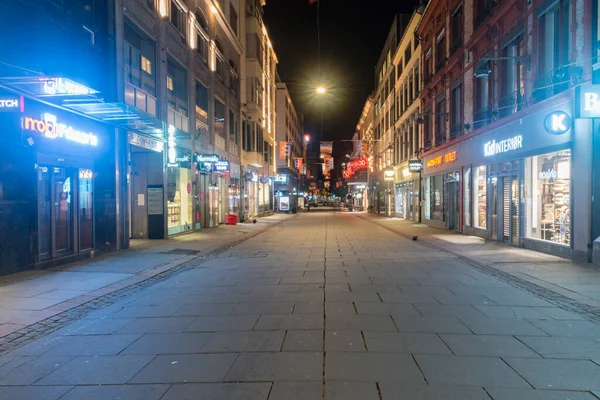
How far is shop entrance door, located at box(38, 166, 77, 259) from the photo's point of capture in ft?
35.4

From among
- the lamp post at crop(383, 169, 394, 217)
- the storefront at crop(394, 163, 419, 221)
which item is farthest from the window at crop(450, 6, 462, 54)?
the lamp post at crop(383, 169, 394, 217)

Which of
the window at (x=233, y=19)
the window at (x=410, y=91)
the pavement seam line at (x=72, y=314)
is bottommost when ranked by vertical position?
the pavement seam line at (x=72, y=314)

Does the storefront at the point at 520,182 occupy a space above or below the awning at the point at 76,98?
below

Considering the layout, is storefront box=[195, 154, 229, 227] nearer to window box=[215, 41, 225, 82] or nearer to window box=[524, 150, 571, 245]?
window box=[215, 41, 225, 82]

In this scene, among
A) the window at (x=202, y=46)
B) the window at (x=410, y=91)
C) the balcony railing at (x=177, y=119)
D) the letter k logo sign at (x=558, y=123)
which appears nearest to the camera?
the letter k logo sign at (x=558, y=123)

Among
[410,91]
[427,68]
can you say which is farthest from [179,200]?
[410,91]

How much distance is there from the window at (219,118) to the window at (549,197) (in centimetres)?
1881

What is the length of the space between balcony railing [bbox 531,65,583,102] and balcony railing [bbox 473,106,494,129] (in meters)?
3.56

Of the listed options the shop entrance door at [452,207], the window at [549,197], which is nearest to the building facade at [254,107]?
the shop entrance door at [452,207]

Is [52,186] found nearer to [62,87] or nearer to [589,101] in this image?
[62,87]

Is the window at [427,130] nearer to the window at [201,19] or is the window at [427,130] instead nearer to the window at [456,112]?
the window at [456,112]

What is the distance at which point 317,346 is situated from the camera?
513 cm

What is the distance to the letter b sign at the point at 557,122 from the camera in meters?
11.7

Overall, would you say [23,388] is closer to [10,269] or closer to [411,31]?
[10,269]
